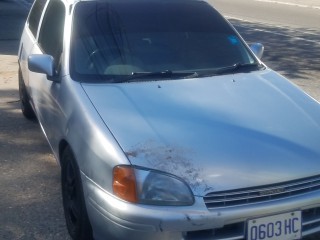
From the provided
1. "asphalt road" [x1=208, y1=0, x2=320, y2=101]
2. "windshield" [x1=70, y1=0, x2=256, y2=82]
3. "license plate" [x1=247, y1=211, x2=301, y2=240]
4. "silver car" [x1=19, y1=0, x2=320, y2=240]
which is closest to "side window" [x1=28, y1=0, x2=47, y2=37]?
"silver car" [x1=19, y1=0, x2=320, y2=240]

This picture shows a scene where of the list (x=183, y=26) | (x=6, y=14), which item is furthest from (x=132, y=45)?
(x=6, y=14)

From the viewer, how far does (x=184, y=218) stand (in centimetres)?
359

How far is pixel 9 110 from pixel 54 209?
10.3 ft

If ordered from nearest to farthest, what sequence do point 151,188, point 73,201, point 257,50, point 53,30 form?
point 151,188, point 73,201, point 257,50, point 53,30

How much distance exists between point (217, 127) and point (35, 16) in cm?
343

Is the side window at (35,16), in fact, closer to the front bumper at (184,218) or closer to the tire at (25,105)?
the tire at (25,105)

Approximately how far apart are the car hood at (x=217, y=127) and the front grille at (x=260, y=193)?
34mm

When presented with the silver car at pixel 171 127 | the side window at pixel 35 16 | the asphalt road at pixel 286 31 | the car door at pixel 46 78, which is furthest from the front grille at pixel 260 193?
the asphalt road at pixel 286 31

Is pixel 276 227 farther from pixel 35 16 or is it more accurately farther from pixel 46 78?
pixel 35 16

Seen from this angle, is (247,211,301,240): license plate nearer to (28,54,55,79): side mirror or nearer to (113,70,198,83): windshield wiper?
(113,70,198,83): windshield wiper

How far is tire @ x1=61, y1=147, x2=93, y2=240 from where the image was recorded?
423 centimetres

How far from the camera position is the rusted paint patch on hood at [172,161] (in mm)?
3658

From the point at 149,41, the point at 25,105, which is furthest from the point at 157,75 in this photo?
the point at 25,105

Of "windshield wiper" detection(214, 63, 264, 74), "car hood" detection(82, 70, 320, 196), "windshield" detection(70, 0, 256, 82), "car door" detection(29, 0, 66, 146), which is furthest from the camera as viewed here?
"car door" detection(29, 0, 66, 146)
